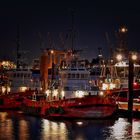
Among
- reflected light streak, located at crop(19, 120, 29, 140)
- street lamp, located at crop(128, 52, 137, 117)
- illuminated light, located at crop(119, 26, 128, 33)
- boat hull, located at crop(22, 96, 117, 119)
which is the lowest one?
reflected light streak, located at crop(19, 120, 29, 140)

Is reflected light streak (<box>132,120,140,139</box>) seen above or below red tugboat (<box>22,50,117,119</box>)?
below

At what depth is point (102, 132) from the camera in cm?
4434

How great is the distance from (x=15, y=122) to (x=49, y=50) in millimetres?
30924

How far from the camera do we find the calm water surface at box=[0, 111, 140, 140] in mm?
41266

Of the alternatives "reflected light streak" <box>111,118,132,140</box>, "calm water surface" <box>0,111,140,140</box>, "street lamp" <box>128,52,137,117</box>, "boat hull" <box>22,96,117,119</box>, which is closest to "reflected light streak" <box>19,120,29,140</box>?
"calm water surface" <box>0,111,140,140</box>

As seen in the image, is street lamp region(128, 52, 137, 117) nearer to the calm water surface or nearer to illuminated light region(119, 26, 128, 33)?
the calm water surface

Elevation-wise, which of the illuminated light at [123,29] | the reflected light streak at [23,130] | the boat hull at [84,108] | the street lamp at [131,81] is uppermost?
the illuminated light at [123,29]

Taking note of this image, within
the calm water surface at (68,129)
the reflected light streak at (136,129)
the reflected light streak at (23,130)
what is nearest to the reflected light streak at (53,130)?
the calm water surface at (68,129)

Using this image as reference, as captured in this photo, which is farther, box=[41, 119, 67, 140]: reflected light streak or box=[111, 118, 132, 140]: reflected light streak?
box=[111, 118, 132, 140]: reflected light streak

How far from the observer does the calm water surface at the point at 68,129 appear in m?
41.3

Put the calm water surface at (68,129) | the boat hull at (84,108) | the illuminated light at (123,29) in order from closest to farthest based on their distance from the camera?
1. the calm water surface at (68,129)
2. the boat hull at (84,108)
3. the illuminated light at (123,29)

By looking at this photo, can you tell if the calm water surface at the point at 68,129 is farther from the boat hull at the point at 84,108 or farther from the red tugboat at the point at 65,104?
the red tugboat at the point at 65,104

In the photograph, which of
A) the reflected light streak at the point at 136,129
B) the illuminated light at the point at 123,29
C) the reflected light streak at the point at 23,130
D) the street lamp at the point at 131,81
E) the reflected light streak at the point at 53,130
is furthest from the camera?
the illuminated light at the point at 123,29

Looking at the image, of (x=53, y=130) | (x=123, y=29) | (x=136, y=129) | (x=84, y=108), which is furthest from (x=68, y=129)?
(x=123, y=29)
